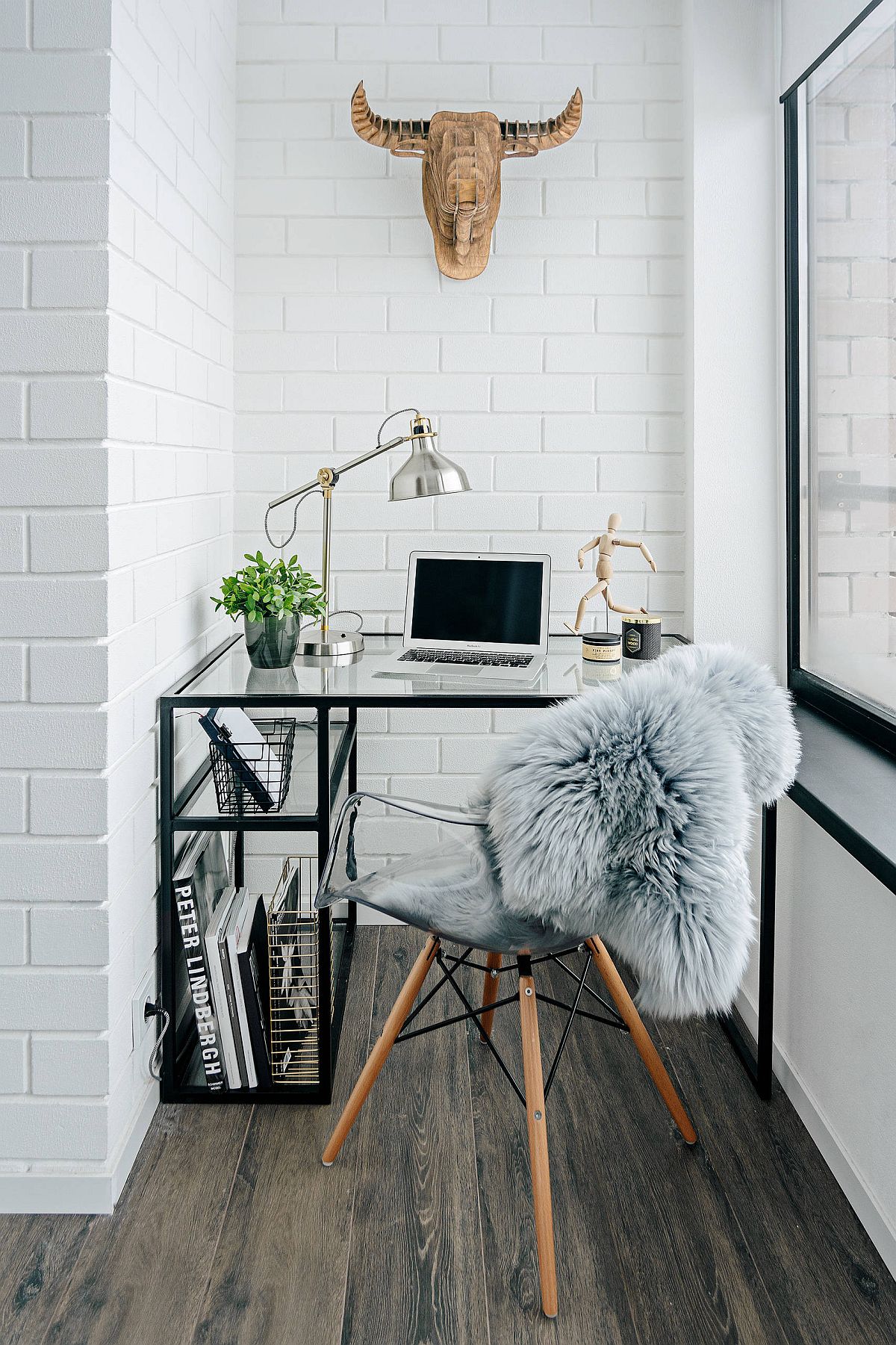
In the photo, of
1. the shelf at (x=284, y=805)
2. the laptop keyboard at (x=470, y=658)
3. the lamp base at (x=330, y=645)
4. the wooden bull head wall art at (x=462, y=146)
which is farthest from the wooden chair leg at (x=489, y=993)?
the wooden bull head wall art at (x=462, y=146)

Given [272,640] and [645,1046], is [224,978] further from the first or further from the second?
[645,1046]

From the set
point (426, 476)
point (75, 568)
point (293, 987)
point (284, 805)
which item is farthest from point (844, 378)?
point (293, 987)

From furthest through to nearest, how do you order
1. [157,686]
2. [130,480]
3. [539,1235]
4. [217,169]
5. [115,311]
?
1. [217,169]
2. [157,686]
3. [130,480]
4. [115,311]
5. [539,1235]

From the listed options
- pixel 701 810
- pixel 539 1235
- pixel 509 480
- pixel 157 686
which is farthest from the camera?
pixel 509 480

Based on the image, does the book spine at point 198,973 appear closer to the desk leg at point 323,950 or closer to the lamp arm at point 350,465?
the desk leg at point 323,950

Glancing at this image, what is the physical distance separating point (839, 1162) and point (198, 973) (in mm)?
1164

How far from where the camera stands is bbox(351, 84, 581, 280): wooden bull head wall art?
233 centimetres

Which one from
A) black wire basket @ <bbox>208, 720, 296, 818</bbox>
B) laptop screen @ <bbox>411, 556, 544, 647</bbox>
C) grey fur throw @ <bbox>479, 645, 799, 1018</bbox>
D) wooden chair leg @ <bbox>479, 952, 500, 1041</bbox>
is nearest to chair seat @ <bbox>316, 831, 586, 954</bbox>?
grey fur throw @ <bbox>479, 645, 799, 1018</bbox>

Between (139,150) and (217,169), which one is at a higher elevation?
(217,169)

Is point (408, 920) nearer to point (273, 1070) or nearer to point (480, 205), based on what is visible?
point (273, 1070)

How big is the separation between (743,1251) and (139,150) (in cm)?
203

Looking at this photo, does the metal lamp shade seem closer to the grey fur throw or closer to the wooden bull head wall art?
the wooden bull head wall art

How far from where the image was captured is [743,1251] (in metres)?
1.59

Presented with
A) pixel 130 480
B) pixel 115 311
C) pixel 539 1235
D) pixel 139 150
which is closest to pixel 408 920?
pixel 539 1235
